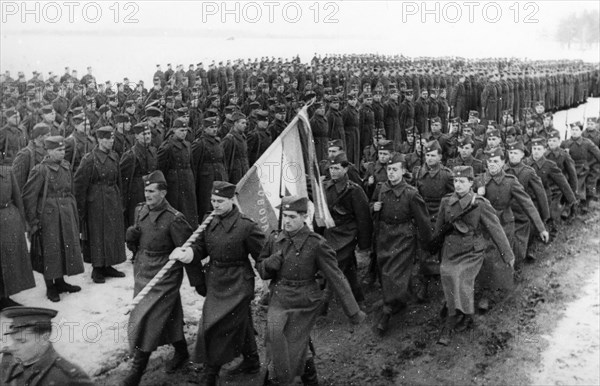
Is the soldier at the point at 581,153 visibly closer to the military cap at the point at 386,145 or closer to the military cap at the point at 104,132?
the military cap at the point at 386,145

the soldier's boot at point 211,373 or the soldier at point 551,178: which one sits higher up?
the soldier at point 551,178

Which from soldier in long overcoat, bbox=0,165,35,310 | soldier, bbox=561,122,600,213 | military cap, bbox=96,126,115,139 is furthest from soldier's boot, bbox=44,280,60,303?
soldier, bbox=561,122,600,213

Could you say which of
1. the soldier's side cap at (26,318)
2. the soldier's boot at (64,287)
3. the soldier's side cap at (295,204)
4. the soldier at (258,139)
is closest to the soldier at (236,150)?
the soldier at (258,139)

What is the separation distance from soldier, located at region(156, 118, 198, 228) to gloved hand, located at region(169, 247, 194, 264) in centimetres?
372

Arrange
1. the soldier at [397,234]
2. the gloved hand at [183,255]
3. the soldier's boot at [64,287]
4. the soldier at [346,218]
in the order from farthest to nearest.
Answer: the soldier's boot at [64,287]
the soldier at [346,218]
the soldier at [397,234]
the gloved hand at [183,255]

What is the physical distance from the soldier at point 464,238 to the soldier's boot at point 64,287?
A: 4.35 metres

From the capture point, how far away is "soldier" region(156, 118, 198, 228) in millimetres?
8781

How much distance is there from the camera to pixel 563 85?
28453 mm

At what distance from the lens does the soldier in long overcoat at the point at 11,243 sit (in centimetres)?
666

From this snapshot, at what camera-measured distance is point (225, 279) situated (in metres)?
5.39

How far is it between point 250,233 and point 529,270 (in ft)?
15.8

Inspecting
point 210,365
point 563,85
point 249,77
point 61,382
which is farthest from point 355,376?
point 563,85

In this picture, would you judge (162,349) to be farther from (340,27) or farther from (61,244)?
(340,27)
